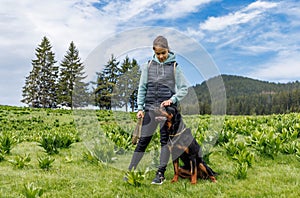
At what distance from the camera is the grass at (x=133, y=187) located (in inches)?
194

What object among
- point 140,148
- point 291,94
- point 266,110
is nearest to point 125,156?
point 140,148

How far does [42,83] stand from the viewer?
4825 cm

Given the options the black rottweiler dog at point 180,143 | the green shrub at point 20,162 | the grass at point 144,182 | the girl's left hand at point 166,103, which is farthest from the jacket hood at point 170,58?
the green shrub at point 20,162

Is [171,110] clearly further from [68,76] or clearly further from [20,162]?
[68,76]

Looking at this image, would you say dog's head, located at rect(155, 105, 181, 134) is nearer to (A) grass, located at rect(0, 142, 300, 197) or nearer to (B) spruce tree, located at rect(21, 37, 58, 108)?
(A) grass, located at rect(0, 142, 300, 197)

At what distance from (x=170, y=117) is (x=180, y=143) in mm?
512

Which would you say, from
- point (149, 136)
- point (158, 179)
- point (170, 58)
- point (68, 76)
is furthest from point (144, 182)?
point (68, 76)

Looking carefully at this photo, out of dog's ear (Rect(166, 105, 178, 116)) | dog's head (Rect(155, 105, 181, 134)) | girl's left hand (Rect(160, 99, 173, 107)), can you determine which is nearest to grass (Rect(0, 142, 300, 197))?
dog's head (Rect(155, 105, 181, 134))

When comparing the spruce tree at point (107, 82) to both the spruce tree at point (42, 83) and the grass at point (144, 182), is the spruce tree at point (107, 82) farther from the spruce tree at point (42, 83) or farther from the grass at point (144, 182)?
the spruce tree at point (42, 83)

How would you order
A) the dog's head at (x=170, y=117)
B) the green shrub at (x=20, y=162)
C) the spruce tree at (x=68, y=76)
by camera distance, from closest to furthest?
the dog's head at (x=170, y=117), the green shrub at (x=20, y=162), the spruce tree at (x=68, y=76)

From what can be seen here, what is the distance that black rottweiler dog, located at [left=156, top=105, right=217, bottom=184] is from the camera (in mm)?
5168

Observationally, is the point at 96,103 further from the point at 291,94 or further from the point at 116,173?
the point at 291,94

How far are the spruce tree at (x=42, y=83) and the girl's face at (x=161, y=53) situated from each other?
44227 mm

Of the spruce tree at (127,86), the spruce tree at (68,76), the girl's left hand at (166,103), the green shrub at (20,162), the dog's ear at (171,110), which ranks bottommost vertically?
the green shrub at (20,162)
